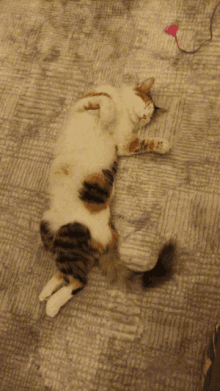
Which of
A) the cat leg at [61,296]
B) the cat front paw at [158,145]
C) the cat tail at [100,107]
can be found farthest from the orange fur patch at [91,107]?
the cat leg at [61,296]

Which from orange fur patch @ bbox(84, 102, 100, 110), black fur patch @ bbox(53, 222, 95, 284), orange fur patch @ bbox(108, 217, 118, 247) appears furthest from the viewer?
orange fur patch @ bbox(84, 102, 100, 110)

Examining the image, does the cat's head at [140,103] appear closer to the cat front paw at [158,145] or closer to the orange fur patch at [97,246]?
the cat front paw at [158,145]

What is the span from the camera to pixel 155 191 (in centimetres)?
110

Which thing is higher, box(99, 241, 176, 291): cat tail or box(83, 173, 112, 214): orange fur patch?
box(83, 173, 112, 214): orange fur patch

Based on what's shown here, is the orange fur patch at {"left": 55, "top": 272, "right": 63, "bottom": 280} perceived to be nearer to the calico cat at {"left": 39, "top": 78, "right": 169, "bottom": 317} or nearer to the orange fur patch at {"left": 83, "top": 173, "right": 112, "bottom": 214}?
the calico cat at {"left": 39, "top": 78, "right": 169, "bottom": 317}

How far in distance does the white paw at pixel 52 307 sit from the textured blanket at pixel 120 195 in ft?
0.14

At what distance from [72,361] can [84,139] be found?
813 mm

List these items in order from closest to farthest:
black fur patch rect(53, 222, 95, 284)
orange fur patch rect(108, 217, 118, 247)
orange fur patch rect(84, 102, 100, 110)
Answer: black fur patch rect(53, 222, 95, 284), orange fur patch rect(108, 217, 118, 247), orange fur patch rect(84, 102, 100, 110)

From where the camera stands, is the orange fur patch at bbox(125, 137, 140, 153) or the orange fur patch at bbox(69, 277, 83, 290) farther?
the orange fur patch at bbox(125, 137, 140, 153)

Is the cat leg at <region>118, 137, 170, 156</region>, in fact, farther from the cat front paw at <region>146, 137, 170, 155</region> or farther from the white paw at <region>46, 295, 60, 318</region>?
the white paw at <region>46, 295, 60, 318</region>

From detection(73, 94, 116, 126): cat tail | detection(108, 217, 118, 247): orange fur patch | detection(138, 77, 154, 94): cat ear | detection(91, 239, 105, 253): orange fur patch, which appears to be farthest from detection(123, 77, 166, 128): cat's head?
detection(91, 239, 105, 253): orange fur patch

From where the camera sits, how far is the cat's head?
45.9 inches

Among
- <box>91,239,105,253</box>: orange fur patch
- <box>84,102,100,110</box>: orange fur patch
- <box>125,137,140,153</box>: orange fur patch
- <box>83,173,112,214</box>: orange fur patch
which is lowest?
<box>91,239,105,253</box>: orange fur patch

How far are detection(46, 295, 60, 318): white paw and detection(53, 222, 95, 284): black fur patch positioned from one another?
125 mm
